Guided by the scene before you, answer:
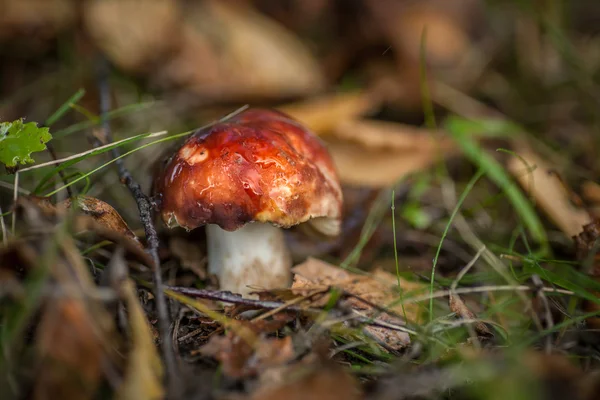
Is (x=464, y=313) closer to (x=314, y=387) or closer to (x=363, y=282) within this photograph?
(x=363, y=282)

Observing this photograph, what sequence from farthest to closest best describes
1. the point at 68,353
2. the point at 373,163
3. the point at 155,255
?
1. the point at 373,163
2. the point at 155,255
3. the point at 68,353

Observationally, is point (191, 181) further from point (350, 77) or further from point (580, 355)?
point (350, 77)

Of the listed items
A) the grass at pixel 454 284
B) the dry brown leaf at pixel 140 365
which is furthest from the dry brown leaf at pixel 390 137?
the dry brown leaf at pixel 140 365

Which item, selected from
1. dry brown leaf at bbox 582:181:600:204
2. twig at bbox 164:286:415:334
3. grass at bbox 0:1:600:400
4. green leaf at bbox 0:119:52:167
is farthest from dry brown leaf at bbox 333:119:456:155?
green leaf at bbox 0:119:52:167

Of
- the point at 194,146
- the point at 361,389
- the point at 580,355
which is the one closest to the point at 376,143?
the point at 194,146

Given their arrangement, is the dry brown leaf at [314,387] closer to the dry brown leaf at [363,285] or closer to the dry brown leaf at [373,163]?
the dry brown leaf at [363,285]

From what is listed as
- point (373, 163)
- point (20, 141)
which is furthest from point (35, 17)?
point (373, 163)

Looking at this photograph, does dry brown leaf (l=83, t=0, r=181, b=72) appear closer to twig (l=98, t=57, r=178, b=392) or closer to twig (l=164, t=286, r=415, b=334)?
twig (l=98, t=57, r=178, b=392)
